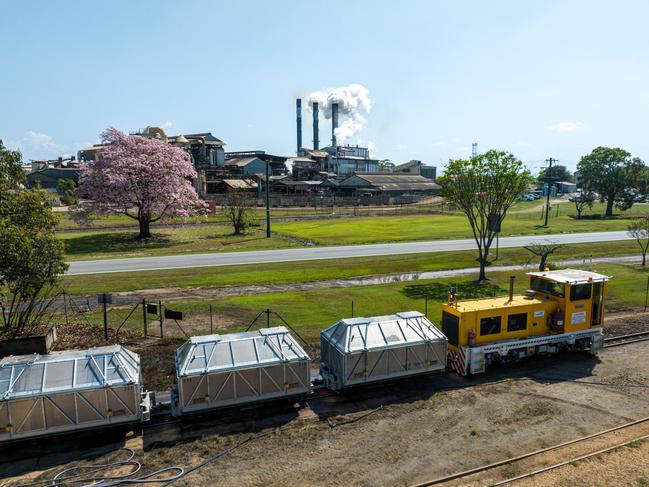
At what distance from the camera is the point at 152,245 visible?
50188 mm

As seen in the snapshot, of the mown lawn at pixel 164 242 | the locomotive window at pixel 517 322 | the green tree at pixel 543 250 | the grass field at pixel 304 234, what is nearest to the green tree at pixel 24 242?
the locomotive window at pixel 517 322

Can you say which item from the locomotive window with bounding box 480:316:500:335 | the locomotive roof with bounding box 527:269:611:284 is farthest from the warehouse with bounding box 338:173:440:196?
the locomotive window with bounding box 480:316:500:335

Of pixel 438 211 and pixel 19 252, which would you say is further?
pixel 438 211

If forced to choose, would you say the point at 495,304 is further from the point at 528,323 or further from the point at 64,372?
the point at 64,372

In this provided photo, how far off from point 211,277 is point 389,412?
2171cm

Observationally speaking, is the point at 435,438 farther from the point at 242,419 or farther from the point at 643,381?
the point at 643,381

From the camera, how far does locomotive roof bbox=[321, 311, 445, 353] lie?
16.0 metres

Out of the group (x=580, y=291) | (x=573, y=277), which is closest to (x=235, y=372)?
(x=580, y=291)

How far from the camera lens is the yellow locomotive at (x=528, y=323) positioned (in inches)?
692

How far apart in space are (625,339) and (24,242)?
85.0ft

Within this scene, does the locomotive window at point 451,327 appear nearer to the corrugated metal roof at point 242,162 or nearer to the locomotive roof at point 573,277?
the locomotive roof at point 573,277

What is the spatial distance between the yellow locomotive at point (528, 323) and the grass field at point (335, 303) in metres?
5.43

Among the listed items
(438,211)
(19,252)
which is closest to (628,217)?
(438,211)

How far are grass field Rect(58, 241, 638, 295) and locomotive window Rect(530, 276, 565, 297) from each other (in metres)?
16.3
